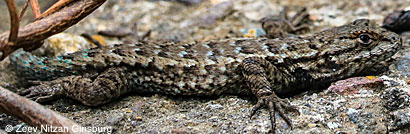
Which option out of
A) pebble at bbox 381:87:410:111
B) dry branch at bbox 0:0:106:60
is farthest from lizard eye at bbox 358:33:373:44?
dry branch at bbox 0:0:106:60

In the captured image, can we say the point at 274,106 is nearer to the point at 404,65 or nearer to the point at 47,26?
the point at 404,65

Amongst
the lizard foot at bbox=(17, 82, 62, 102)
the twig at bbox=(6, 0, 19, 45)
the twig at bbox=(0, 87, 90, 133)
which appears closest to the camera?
the twig at bbox=(6, 0, 19, 45)

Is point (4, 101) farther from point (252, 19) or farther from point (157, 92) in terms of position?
point (252, 19)

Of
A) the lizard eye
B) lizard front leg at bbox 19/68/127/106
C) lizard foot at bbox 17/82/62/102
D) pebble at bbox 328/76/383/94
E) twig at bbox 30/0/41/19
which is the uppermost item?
the lizard eye

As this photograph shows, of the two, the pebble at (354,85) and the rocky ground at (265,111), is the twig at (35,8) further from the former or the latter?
the pebble at (354,85)

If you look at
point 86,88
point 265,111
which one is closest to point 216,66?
point 265,111

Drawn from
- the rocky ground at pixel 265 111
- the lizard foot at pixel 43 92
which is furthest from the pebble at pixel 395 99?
the lizard foot at pixel 43 92

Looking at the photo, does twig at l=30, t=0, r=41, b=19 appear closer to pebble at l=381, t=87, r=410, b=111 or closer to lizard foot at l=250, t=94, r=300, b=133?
lizard foot at l=250, t=94, r=300, b=133
